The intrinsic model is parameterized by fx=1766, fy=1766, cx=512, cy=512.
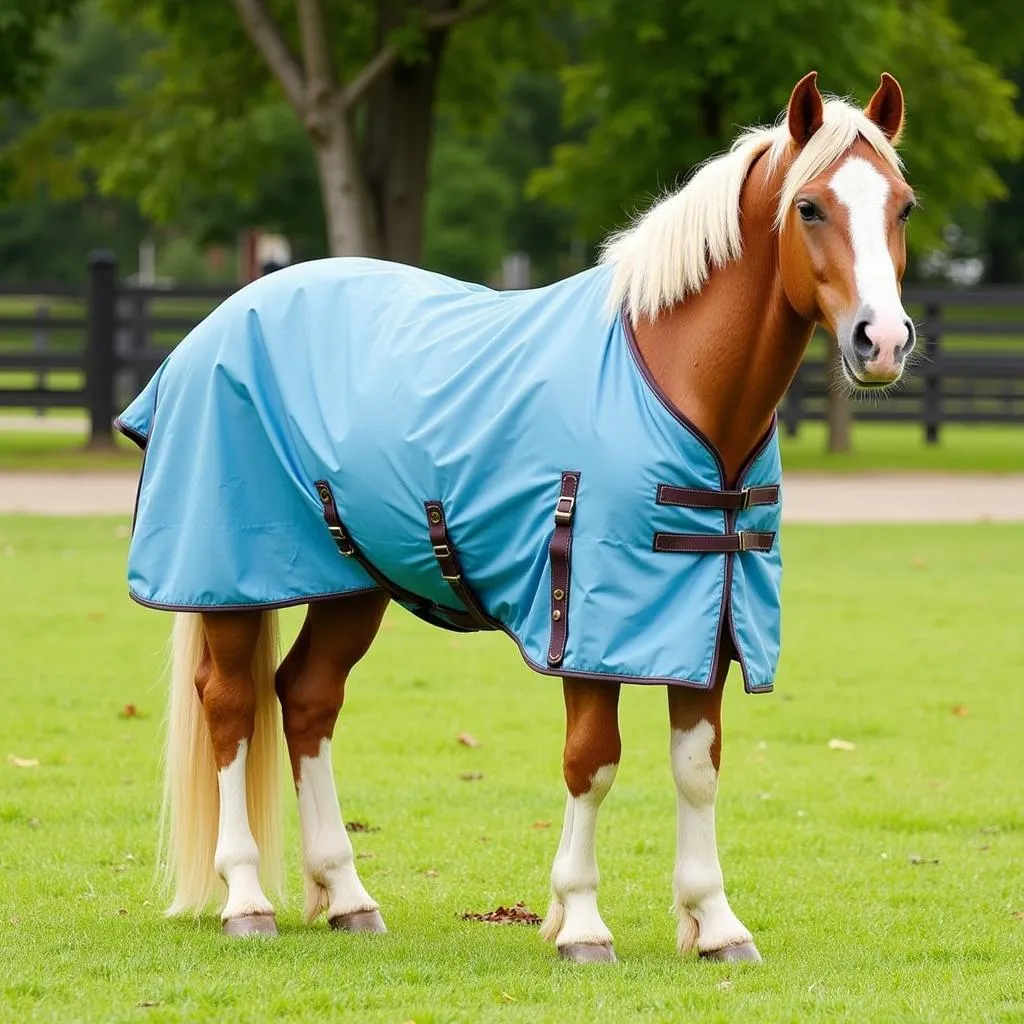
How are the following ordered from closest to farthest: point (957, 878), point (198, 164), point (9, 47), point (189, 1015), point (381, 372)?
point (189, 1015) < point (381, 372) < point (957, 878) < point (9, 47) < point (198, 164)

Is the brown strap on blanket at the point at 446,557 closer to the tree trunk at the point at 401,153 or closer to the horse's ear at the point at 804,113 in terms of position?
the horse's ear at the point at 804,113

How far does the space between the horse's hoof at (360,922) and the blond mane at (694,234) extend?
1778 millimetres

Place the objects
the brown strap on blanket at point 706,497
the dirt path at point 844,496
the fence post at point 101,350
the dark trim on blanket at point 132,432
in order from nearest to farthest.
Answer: the brown strap on blanket at point 706,497 → the dark trim on blanket at point 132,432 → the dirt path at point 844,496 → the fence post at point 101,350

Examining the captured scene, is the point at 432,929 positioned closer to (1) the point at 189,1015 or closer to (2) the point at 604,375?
(1) the point at 189,1015

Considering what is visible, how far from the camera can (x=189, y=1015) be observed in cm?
386

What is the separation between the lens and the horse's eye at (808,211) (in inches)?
161

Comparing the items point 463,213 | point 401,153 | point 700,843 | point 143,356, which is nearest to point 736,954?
point 700,843

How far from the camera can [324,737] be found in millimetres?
5020

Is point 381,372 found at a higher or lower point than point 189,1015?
higher

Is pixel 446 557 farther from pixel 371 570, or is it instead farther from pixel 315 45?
pixel 315 45

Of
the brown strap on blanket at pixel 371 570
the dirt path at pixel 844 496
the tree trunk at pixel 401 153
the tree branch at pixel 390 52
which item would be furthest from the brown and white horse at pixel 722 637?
the tree trunk at pixel 401 153

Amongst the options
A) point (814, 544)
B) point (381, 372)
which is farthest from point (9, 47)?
point (381, 372)

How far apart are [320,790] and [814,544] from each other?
9192 millimetres

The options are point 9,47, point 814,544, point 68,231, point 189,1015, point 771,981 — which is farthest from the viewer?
point 68,231
